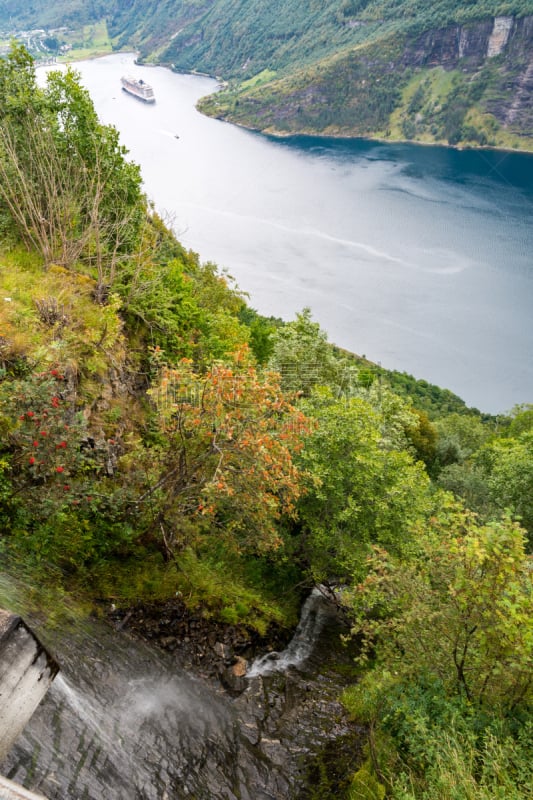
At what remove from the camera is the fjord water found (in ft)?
235

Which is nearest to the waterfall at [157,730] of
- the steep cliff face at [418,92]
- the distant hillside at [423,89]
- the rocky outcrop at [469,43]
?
the distant hillside at [423,89]

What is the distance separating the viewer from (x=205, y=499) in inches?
409

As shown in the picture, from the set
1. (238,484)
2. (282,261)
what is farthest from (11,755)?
(282,261)

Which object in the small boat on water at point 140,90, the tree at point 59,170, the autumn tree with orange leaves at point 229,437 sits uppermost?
the small boat on water at point 140,90

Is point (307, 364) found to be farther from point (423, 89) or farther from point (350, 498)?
point (423, 89)

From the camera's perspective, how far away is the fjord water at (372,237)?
71562 millimetres

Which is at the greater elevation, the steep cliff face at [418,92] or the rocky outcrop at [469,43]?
the rocky outcrop at [469,43]

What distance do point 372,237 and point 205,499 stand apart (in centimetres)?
9366

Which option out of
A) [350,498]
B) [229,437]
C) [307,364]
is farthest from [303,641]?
[307,364]

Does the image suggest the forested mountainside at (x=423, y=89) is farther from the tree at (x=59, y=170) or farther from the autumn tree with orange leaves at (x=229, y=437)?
the autumn tree with orange leaves at (x=229, y=437)

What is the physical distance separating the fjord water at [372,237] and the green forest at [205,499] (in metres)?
55.5

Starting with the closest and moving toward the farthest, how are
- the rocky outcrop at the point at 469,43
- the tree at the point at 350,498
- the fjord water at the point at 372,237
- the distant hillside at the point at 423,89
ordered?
the tree at the point at 350,498 → the fjord water at the point at 372,237 → the distant hillside at the point at 423,89 → the rocky outcrop at the point at 469,43

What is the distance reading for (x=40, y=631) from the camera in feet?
26.4

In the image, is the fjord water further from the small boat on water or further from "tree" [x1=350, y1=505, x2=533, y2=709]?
"tree" [x1=350, y1=505, x2=533, y2=709]
